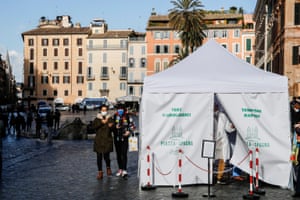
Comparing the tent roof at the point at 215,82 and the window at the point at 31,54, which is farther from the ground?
the window at the point at 31,54

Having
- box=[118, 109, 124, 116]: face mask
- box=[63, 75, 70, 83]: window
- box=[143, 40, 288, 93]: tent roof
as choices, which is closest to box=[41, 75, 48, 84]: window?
box=[63, 75, 70, 83]: window

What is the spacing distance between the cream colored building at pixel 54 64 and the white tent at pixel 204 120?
3763 inches

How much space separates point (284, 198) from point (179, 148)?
2410 mm

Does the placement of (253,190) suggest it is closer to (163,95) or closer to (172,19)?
(163,95)

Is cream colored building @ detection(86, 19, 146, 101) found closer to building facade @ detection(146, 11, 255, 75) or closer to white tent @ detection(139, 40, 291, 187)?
building facade @ detection(146, 11, 255, 75)

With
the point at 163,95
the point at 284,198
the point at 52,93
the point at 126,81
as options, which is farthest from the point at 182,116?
the point at 52,93

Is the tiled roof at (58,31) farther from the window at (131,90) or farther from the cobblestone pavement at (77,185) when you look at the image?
the cobblestone pavement at (77,185)

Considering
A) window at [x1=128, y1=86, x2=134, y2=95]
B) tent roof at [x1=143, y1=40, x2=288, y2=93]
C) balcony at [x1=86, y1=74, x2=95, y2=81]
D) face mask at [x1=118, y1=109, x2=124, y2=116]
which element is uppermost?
balcony at [x1=86, y1=74, x2=95, y2=81]

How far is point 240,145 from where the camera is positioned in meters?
12.4

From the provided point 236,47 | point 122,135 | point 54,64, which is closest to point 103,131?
point 122,135

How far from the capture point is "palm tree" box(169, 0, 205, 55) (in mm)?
60281

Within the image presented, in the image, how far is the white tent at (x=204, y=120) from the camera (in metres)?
12.1

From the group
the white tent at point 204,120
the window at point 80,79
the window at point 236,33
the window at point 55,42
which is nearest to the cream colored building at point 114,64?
the window at point 80,79

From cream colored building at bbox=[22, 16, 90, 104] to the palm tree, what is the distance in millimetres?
46830
